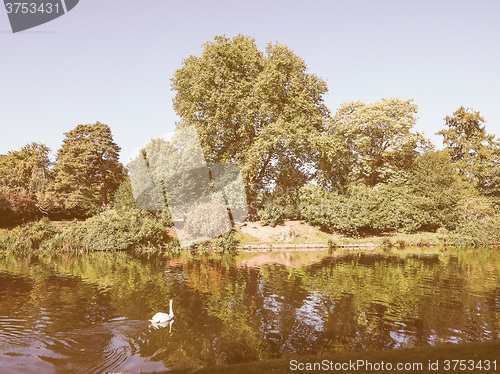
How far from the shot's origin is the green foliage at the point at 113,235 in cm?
3500

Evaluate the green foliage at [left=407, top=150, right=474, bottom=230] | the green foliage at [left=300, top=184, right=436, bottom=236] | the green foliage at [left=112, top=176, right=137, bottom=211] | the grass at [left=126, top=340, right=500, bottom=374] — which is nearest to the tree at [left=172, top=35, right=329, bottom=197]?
the green foliage at [left=300, top=184, right=436, bottom=236]

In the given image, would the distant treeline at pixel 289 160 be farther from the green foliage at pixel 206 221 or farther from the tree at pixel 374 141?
the green foliage at pixel 206 221

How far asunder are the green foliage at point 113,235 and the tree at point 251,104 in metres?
11.2

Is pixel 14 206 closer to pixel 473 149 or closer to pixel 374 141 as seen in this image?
pixel 374 141

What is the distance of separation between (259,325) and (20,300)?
12197 mm

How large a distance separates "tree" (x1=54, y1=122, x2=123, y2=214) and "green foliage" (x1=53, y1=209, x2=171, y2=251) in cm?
1185

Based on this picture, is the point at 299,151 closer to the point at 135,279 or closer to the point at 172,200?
the point at 172,200

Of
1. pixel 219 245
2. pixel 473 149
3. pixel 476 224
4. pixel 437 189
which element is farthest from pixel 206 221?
pixel 473 149

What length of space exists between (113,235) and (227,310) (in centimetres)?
2375

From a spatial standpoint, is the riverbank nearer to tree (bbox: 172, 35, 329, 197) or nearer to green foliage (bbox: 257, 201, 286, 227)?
green foliage (bbox: 257, 201, 286, 227)

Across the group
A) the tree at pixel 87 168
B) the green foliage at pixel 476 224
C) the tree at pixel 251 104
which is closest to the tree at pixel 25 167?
the tree at pixel 87 168

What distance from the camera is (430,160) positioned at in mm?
44188

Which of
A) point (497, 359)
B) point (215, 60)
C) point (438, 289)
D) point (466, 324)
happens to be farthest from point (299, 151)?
point (497, 359)

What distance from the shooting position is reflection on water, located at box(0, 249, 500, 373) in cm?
1114
